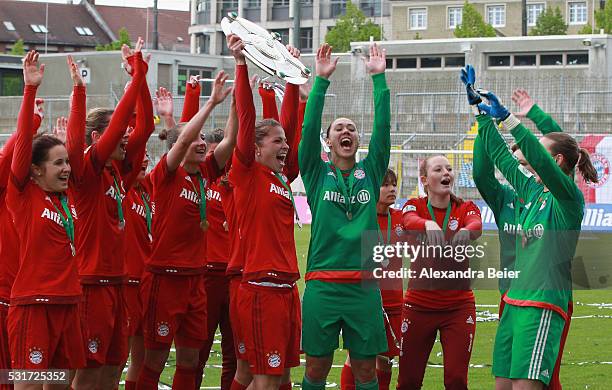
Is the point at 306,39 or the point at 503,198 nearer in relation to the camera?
the point at 503,198

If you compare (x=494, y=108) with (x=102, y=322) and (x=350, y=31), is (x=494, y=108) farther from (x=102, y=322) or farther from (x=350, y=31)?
(x=350, y=31)

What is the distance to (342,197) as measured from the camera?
7602 mm

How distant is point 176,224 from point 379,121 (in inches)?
69.3

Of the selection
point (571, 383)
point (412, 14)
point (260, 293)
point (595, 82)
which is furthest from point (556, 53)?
point (260, 293)

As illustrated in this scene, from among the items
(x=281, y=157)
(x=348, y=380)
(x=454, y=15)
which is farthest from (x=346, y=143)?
(x=454, y=15)

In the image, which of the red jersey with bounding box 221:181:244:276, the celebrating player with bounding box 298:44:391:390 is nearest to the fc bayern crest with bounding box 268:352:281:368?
the celebrating player with bounding box 298:44:391:390

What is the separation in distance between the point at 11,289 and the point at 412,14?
6776 cm

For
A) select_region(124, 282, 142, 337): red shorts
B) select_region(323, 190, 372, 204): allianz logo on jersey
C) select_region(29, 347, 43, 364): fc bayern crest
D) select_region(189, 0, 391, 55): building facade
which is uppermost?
select_region(189, 0, 391, 55): building facade

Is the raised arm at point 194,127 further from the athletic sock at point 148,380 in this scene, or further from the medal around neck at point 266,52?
the athletic sock at point 148,380

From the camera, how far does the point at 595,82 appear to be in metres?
31.4

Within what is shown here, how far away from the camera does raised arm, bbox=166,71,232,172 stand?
770cm

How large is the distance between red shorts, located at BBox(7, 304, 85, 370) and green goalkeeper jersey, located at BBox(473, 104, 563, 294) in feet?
9.47

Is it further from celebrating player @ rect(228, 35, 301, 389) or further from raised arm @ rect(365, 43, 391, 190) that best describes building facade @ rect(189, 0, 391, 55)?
celebrating player @ rect(228, 35, 301, 389)

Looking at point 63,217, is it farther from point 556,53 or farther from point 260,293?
point 556,53
